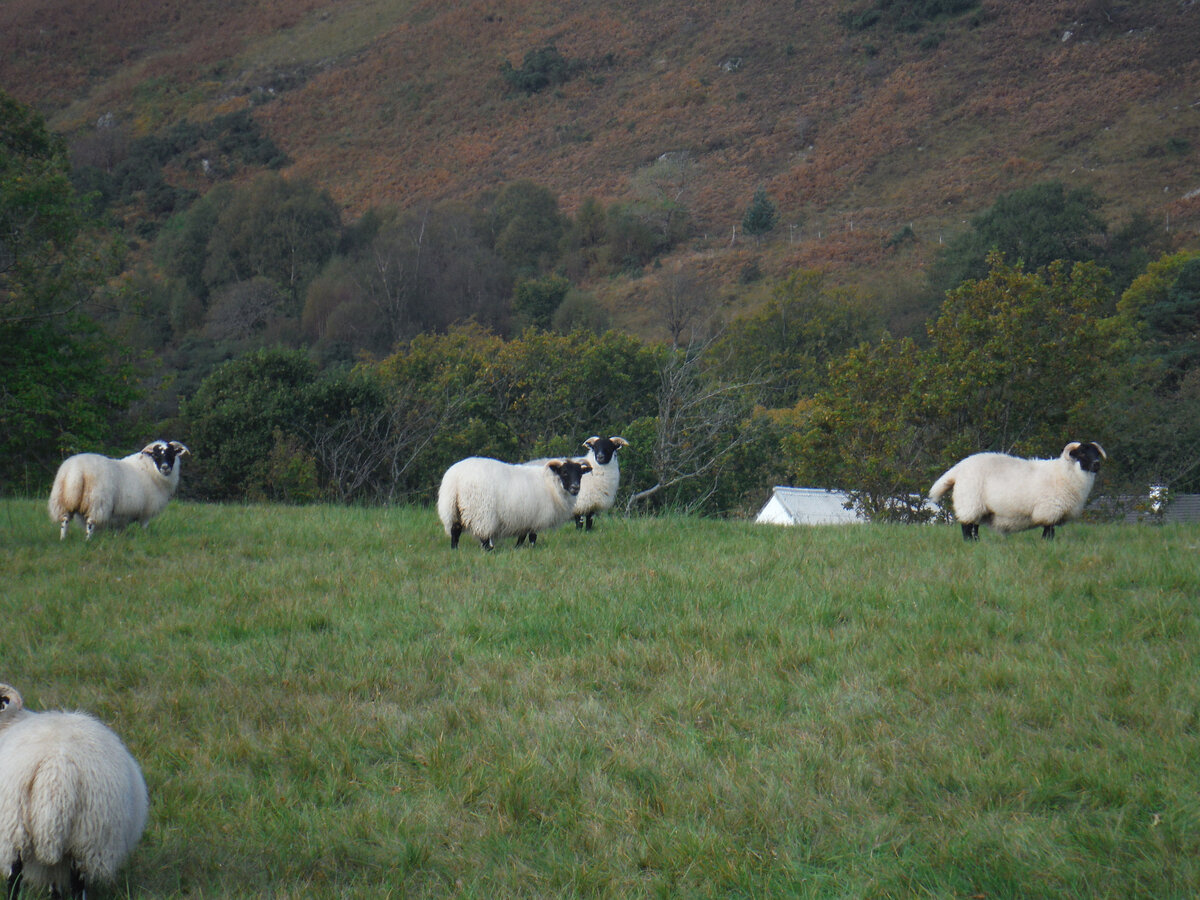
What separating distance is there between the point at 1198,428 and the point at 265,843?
119 feet

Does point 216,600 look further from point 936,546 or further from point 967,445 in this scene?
point 967,445

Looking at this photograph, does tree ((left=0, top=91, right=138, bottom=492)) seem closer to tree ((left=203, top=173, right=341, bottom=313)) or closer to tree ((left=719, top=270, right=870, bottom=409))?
tree ((left=719, top=270, right=870, bottom=409))

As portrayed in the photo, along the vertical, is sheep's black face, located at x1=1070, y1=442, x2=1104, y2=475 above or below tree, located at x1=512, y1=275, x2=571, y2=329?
above

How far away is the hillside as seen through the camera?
251ft

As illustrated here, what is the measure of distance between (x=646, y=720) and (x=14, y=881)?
301 cm

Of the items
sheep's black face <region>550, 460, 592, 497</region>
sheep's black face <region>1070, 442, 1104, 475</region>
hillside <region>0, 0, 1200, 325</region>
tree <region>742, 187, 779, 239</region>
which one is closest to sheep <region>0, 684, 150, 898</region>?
sheep's black face <region>550, 460, 592, 497</region>

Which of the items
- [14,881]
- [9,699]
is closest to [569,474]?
[9,699]

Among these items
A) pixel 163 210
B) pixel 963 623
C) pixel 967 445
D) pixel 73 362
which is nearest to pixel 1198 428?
pixel 967 445

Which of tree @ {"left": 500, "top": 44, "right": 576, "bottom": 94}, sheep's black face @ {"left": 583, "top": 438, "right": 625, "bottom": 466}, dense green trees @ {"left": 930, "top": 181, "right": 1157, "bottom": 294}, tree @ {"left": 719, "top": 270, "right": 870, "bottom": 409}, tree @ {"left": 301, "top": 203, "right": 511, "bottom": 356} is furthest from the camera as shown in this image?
tree @ {"left": 500, "top": 44, "right": 576, "bottom": 94}

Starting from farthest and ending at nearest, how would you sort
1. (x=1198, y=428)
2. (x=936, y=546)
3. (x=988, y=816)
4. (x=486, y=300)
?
(x=486, y=300)
(x=1198, y=428)
(x=936, y=546)
(x=988, y=816)

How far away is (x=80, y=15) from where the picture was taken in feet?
397

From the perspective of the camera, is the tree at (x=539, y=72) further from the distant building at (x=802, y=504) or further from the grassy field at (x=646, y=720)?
the grassy field at (x=646, y=720)

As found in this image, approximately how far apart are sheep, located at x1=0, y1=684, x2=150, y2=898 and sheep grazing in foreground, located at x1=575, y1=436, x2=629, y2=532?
9.54m

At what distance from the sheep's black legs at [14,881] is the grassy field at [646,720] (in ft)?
1.25
